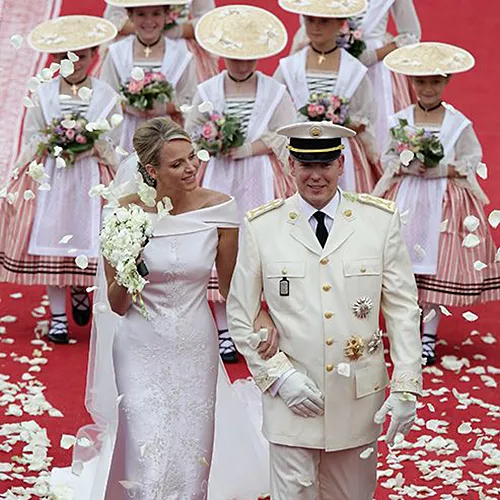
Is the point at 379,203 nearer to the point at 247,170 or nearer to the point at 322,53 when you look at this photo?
the point at 247,170

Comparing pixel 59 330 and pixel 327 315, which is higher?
pixel 327 315

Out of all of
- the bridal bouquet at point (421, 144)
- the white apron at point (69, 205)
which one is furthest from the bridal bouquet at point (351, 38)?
the white apron at point (69, 205)

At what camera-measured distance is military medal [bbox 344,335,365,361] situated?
5402mm

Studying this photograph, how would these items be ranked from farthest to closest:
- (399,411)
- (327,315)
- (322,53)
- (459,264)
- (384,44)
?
1. (384,44)
2. (322,53)
3. (459,264)
4. (327,315)
5. (399,411)

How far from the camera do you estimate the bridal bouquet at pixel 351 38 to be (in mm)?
9672

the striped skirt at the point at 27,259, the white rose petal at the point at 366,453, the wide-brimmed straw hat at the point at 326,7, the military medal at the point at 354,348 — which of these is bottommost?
the striped skirt at the point at 27,259

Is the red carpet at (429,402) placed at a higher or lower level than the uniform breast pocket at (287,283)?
lower

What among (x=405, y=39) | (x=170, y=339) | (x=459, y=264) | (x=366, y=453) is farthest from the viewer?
(x=405, y=39)

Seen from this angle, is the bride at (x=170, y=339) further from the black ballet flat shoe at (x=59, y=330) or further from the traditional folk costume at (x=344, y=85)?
the traditional folk costume at (x=344, y=85)

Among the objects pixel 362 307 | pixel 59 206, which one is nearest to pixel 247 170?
pixel 59 206

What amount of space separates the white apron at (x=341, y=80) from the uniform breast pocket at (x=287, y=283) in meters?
3.73

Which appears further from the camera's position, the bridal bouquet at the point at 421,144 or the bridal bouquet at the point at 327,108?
the bridal bouquet at the point at 327,108

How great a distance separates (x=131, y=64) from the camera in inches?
372

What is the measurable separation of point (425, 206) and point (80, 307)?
7.09ft
